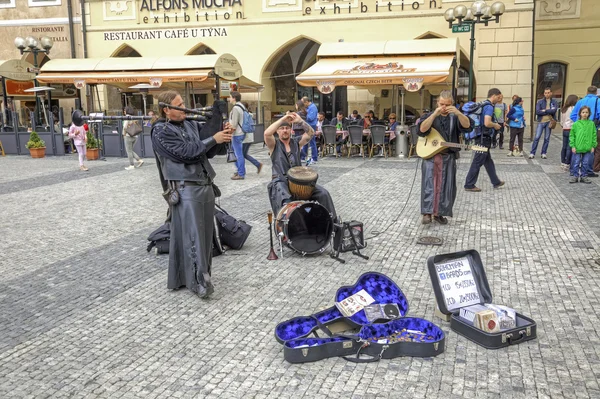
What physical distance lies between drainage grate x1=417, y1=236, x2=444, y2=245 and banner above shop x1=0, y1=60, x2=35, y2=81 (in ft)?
56.8

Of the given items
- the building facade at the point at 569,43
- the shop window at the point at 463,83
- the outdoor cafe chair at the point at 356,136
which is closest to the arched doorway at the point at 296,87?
the shop window at the point at 463,83

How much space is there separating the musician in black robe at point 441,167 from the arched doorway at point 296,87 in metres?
16.6

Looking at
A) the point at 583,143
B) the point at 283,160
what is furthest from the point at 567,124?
the point at 283,160

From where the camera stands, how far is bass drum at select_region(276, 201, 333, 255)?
5.52 metres

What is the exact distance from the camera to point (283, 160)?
20.0ft

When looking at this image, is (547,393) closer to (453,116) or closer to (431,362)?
(431,362)

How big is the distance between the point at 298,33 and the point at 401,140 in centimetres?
756

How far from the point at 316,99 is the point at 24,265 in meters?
19.3

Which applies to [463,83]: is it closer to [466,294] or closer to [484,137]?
[484,137]

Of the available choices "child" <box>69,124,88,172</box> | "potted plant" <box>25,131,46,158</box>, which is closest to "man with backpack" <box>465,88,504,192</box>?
"child" <box>69,124,88,172</box>

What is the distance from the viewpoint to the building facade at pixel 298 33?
1866 cm

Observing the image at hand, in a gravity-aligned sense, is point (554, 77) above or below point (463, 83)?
above

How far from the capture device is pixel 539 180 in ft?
34.9

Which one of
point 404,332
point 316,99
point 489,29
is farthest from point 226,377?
point 316,99
